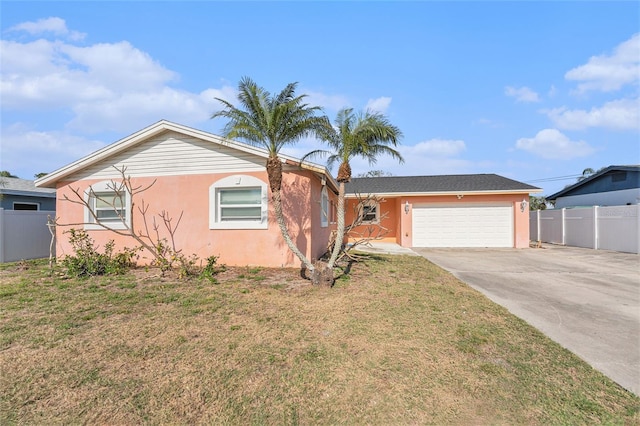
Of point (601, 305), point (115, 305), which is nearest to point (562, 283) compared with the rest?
point (601, 305)

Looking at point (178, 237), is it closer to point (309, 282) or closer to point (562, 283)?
point (309, 282)

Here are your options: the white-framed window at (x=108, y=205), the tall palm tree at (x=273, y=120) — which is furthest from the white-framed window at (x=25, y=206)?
the tall palm tree at (x=273, y=120)

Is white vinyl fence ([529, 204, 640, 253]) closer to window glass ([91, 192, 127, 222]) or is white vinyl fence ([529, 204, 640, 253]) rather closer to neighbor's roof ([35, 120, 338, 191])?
neighbor's roof ([35, 120, 338, 191])

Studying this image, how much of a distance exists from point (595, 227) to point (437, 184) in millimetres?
7488

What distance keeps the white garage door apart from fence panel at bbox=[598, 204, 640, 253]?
3785 millimetres

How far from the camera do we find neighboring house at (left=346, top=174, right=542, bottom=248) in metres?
15.3

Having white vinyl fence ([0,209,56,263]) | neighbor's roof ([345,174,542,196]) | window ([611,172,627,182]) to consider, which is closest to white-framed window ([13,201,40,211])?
white vinyl fence ([0,209,56,263])

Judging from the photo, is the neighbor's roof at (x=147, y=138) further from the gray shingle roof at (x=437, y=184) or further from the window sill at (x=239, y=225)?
the gray shingle roof at (x=437, y=184)

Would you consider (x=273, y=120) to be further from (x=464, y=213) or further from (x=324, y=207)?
(x=464, y=213)

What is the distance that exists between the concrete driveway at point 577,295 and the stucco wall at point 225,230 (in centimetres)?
471

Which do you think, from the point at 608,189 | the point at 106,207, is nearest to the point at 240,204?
the point at 106,207

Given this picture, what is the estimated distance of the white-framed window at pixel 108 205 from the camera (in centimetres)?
974

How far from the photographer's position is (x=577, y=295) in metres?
6.72

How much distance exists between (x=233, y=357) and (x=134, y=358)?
118cm
